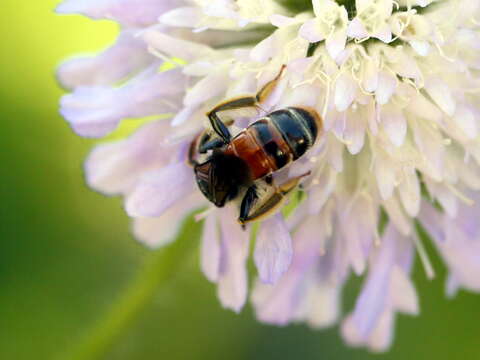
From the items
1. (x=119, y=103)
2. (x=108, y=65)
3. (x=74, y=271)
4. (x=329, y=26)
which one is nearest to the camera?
(x=329, y=26)

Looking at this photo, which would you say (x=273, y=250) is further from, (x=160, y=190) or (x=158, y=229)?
(x=158, y=229)

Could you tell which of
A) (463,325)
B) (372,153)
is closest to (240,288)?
(372,153)

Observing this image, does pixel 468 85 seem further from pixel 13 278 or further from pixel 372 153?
pixel 13 278

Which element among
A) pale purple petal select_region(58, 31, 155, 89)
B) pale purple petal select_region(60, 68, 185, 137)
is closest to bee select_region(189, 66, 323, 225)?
pale purple petal select_region(60, 68, 185, 137)

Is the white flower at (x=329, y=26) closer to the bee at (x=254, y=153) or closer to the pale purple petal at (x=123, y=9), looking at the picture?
the bee at (x=254, y=153)

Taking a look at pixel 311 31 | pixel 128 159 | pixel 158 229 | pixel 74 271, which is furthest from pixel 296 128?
pixel 74 271
